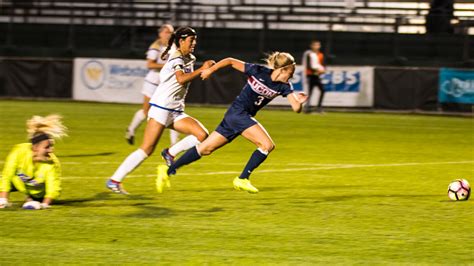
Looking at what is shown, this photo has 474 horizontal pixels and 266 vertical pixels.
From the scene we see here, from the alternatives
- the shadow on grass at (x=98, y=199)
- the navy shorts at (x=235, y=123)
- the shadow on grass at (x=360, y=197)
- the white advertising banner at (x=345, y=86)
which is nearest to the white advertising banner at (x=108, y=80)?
the white advertising banner at (x=345, y=86)

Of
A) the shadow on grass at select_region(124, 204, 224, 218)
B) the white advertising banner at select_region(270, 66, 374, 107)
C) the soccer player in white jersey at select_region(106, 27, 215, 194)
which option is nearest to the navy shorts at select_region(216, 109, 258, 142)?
the soccer player in white jersey at select_region(106, 27, 215, 194)

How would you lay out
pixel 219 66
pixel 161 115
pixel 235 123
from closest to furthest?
pixel 219 66 < pixel 161 115 < pixel 235 123

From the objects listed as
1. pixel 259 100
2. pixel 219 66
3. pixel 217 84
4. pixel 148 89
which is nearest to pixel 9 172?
pixel 219 66

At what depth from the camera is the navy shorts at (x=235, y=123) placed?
1041 cm

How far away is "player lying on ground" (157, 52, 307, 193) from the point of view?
397 inches

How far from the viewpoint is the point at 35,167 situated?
9.06 metres

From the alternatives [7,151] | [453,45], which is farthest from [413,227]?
[453,45]

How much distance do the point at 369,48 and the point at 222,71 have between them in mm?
5765

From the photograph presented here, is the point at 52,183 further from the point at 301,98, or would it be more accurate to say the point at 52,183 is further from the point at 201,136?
the point at 301,98

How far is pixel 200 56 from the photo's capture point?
3066 centimetres

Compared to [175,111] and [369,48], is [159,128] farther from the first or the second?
[369,48]

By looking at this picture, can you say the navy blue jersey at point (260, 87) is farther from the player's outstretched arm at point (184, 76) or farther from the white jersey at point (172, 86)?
the white jersey at point (172, 86)

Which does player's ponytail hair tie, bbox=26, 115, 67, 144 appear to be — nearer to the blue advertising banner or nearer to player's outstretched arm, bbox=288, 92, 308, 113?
player's outstretched arm, bbox=288, 92, 308, 113

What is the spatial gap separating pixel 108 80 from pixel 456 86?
1102cm
